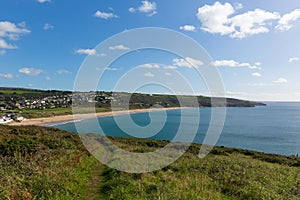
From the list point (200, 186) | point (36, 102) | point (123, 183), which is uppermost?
point (200, 186)

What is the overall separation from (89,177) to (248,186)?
7.68 metres

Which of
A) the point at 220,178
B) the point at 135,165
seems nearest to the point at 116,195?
the point at 135,165

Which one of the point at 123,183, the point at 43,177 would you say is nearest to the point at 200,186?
the point at 123,183

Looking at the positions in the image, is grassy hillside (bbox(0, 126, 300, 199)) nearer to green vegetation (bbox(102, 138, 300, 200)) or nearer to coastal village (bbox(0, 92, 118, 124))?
green vegetation (bbox(102, 138, 300, 200))

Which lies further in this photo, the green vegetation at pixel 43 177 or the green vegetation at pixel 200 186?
the green vegetation at pixel 200 186

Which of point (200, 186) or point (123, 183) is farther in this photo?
point (123, 183)

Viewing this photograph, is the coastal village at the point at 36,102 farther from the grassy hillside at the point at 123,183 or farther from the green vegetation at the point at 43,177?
the grassy hillside at the point at 123,183

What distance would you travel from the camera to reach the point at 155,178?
11.1 metres

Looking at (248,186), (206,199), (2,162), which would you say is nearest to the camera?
(206,199)

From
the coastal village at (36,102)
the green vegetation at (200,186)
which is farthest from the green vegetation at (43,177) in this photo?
the coastal village at (36,102)

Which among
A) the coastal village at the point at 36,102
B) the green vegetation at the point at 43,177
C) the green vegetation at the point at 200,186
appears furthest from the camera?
the coastal village at the point at 36,102

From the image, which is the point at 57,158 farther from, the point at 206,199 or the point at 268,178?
the point at 268,178

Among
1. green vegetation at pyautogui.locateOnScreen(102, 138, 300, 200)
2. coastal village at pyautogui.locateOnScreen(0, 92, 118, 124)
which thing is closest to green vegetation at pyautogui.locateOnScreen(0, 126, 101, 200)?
green vegetation at pyautogui.locateOnScreen(102, 138, 300, 200)

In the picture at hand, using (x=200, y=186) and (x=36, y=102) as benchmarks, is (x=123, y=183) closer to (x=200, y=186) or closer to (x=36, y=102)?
(x=200, y=186)
